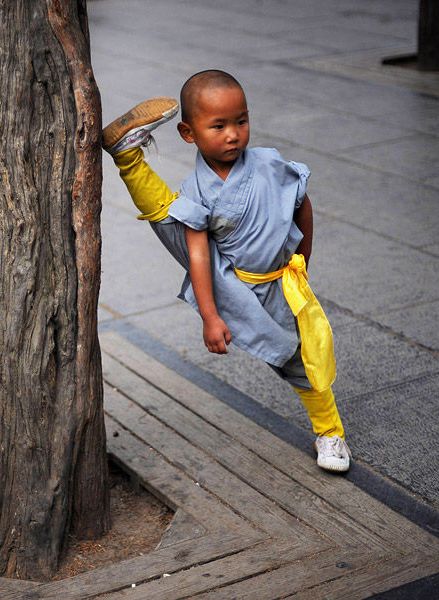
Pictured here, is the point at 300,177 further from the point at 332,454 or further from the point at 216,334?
the point at 332,454

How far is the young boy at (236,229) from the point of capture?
3.30 meters

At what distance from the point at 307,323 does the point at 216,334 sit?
365mm

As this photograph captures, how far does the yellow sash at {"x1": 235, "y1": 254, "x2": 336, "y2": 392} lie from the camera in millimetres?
3572

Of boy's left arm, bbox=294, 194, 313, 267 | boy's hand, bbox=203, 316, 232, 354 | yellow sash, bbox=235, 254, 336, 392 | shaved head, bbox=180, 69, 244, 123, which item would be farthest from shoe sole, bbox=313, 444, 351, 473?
shaved head, bbox=180, 69, 244, 123

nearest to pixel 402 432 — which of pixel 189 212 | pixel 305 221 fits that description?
pixel 305 221

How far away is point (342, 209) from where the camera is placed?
673 cm

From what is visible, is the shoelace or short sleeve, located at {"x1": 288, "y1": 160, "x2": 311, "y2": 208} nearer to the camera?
short sleeve, located at {"x1": 288, "y1": 160, "x2": 311, "y2": 208}

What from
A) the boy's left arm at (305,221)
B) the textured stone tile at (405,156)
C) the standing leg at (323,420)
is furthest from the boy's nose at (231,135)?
the textured stone tile at (405,156)

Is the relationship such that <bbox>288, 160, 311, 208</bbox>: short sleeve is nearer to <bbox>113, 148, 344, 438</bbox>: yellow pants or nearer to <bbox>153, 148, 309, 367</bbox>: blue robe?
<bbox>153, 148, 309, 367</bbox>: blue robe

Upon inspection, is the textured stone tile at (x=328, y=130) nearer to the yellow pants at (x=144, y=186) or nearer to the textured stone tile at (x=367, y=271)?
the textured stone tile at (x=367, y=271)

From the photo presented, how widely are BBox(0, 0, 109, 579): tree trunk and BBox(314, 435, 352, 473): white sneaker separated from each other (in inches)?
31.7

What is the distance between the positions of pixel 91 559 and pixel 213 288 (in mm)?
1004

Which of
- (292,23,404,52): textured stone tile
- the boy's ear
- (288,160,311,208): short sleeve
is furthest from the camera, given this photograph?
(292,23,404,52): textured stone tile

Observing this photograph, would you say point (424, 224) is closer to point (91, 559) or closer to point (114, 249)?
point (114, 249)
